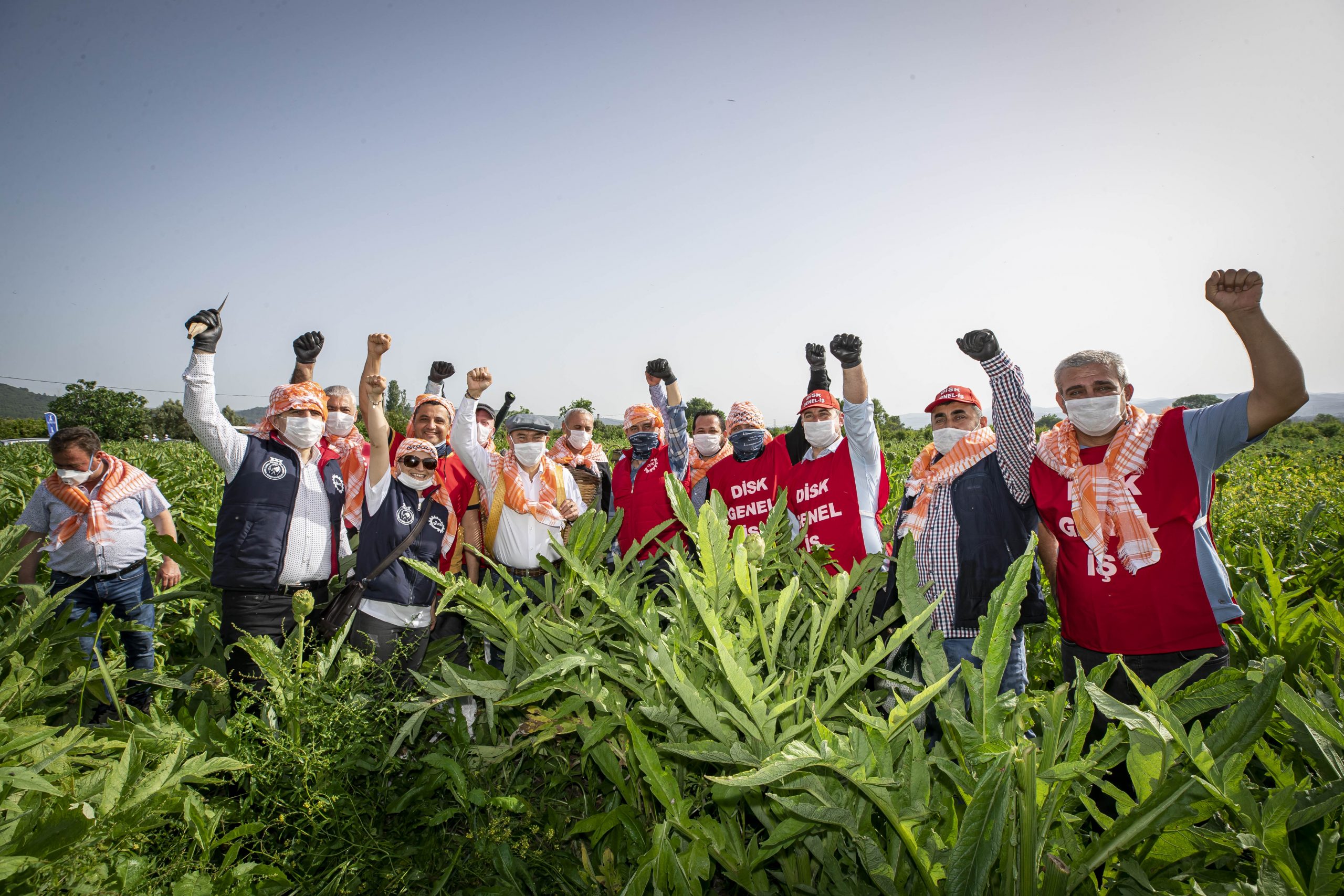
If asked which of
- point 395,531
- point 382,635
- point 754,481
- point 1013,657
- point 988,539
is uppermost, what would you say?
point 395,531

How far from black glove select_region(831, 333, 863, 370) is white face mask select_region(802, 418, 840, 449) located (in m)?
0.43

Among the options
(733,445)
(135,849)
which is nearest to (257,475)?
(135,849)

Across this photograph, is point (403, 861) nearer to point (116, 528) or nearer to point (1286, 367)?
point (1286, 367)

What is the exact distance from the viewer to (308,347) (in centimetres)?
428

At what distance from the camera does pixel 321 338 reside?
169 inches

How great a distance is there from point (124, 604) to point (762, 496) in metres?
4.67

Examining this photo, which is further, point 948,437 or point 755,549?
point 948,437

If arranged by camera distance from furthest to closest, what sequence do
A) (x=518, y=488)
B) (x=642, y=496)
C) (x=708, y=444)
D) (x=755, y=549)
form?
1. (x=708, y=444)
2. (x=642, y=496)
3. (x=518, y=488)
4. (x=755, y=549)

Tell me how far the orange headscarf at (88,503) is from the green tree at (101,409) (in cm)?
8994

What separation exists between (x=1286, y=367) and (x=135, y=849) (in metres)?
3.71

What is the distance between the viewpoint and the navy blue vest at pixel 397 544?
3.31 m

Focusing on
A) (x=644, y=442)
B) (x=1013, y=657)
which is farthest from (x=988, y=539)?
(x=644, y=442)

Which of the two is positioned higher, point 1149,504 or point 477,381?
point 477,381

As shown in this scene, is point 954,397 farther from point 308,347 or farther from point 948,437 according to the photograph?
point 308,347
